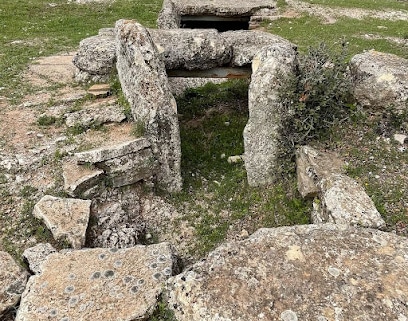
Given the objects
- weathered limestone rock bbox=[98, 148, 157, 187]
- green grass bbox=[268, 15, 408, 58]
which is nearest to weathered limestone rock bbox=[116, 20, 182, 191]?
weathered limestone rock bbox=[98, 148, 157, 187]

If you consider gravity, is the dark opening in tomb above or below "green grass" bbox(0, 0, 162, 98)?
above

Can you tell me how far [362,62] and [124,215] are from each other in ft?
16.8

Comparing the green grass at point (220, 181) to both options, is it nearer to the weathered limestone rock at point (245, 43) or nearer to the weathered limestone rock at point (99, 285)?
the weathered limestone rock at point (245, 43)

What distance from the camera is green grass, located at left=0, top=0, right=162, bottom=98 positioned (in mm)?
11641

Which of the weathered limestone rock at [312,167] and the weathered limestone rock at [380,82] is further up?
the weathered limestone rock at [380,82]

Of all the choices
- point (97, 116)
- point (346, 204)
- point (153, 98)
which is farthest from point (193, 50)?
point (346, 204)

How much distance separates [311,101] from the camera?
289 inches

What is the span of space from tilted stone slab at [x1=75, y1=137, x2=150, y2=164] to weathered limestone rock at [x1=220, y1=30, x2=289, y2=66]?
10.3 feet

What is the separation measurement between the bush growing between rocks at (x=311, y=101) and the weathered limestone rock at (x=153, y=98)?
1.93 metres

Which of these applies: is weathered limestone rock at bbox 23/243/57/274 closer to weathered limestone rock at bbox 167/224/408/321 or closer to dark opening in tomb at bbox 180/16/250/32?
weathered limestone rock at bbox 167/224/408/321

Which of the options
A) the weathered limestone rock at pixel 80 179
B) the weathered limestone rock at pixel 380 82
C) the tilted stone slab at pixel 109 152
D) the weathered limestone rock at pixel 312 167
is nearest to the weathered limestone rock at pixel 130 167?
the tilted stone slab at pixel 109 152

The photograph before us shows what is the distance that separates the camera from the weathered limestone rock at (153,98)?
7.28m

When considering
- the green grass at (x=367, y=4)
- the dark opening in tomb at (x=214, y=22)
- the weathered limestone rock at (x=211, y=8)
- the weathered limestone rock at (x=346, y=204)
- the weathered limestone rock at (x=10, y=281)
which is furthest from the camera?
the green grass at (x=367, y=4)

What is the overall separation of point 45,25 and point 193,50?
9.00 meters
